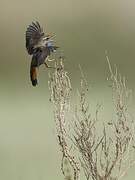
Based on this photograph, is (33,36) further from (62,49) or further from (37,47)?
(62,49)

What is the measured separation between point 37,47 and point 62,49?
1.32 meters

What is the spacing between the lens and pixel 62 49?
14.2 ft

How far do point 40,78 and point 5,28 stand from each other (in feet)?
1.95

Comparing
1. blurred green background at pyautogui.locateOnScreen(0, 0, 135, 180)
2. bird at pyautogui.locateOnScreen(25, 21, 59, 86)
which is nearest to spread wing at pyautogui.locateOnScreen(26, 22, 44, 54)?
bird at pyautogui.locateOnScreen(25, 21, 59, 86)

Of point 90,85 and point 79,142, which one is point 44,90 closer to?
point 90,85

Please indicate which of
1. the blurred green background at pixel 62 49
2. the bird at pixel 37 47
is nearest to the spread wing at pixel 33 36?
the bird at pixel 37 47

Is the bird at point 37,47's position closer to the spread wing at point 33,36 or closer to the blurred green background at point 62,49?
the spread wing at point 33,36

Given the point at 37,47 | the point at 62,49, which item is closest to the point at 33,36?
the point at 37,47

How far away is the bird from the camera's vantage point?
119 inches

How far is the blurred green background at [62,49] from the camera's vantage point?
417cm

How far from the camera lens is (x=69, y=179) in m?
3.18

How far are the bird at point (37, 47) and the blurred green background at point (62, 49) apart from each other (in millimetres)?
1079

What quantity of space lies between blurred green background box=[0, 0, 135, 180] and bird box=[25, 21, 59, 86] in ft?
3.54

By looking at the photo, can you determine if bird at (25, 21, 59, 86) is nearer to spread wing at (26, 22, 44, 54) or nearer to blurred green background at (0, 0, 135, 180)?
spread wing at (26, 22, 44, 54)
